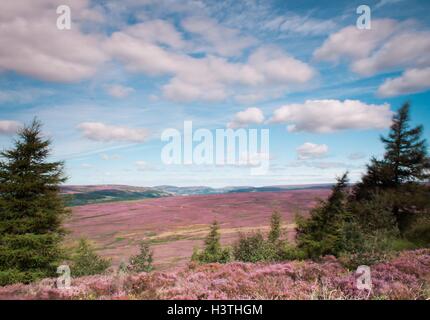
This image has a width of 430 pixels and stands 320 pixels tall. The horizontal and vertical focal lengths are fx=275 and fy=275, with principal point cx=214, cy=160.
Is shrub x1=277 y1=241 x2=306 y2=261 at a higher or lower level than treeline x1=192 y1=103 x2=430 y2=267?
lower

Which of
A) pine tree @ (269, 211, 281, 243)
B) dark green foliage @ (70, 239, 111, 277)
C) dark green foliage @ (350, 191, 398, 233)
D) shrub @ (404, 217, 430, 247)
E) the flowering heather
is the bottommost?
dark green foliage @ (70, 239, 111, 277)

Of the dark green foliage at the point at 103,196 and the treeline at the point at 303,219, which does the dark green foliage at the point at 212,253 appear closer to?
the treeline at the point at 303,219

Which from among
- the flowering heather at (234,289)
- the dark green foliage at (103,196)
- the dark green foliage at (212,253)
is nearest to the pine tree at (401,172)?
the dark green foliage at (212,253)

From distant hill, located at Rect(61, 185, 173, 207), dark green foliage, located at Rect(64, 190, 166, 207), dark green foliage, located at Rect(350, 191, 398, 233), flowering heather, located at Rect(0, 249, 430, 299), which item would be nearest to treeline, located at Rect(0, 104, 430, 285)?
dark green foliage, located at Rect(350, 191, 398, 233)

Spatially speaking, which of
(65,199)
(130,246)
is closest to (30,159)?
(65,199)

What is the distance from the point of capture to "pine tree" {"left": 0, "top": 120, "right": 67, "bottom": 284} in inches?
606

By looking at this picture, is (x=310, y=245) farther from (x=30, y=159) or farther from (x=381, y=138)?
(x=30, y=159)

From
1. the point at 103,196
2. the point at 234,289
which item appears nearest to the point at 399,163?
the point at 234,289

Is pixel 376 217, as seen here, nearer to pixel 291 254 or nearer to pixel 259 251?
pixel 291 254

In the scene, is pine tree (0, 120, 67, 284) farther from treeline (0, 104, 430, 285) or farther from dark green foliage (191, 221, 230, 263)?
dark green foliage (191, 221, 230, 263)

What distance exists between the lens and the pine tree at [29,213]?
15383mm

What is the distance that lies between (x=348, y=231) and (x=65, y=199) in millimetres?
18269
